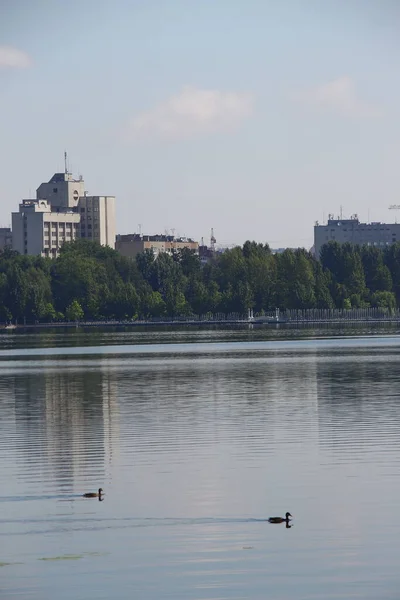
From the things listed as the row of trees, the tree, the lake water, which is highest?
the row of trees

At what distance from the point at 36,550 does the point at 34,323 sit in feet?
577

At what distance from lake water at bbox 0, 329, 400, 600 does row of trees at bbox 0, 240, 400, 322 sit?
13765cm

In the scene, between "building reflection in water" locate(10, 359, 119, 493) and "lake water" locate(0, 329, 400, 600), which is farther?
"building reflection in water" locate(10, 359, 119, 493)

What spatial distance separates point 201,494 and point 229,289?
167267 millimetres

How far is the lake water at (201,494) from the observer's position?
1852 cm

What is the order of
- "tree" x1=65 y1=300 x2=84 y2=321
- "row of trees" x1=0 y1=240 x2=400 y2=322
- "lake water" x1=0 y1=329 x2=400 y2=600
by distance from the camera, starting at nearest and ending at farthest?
1. "lake water" x1=0 y1=329 x2=400 y2=600
2. "row of trees" x1=0 y1=240 x2=400 y2=322
3. "tree" x1=65 y1=300 x2=84 y2=321

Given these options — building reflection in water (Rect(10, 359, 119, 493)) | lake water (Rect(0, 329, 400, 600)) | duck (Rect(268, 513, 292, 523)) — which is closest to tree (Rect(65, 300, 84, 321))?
building reflection in water (Rect(10, 359, 119, 493))

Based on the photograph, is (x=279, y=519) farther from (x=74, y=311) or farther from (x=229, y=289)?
(x=74, y=311)

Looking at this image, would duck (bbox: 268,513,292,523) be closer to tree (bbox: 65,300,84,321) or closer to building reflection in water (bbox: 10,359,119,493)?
building reflection in water (bbox: 10,359,119,493)

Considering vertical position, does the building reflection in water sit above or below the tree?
below

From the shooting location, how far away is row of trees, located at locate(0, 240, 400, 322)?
18850 centimetres

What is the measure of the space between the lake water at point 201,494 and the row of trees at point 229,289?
138 meters

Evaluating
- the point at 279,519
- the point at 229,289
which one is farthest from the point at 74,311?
the point at 279,519

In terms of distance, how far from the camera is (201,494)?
82.0ft
